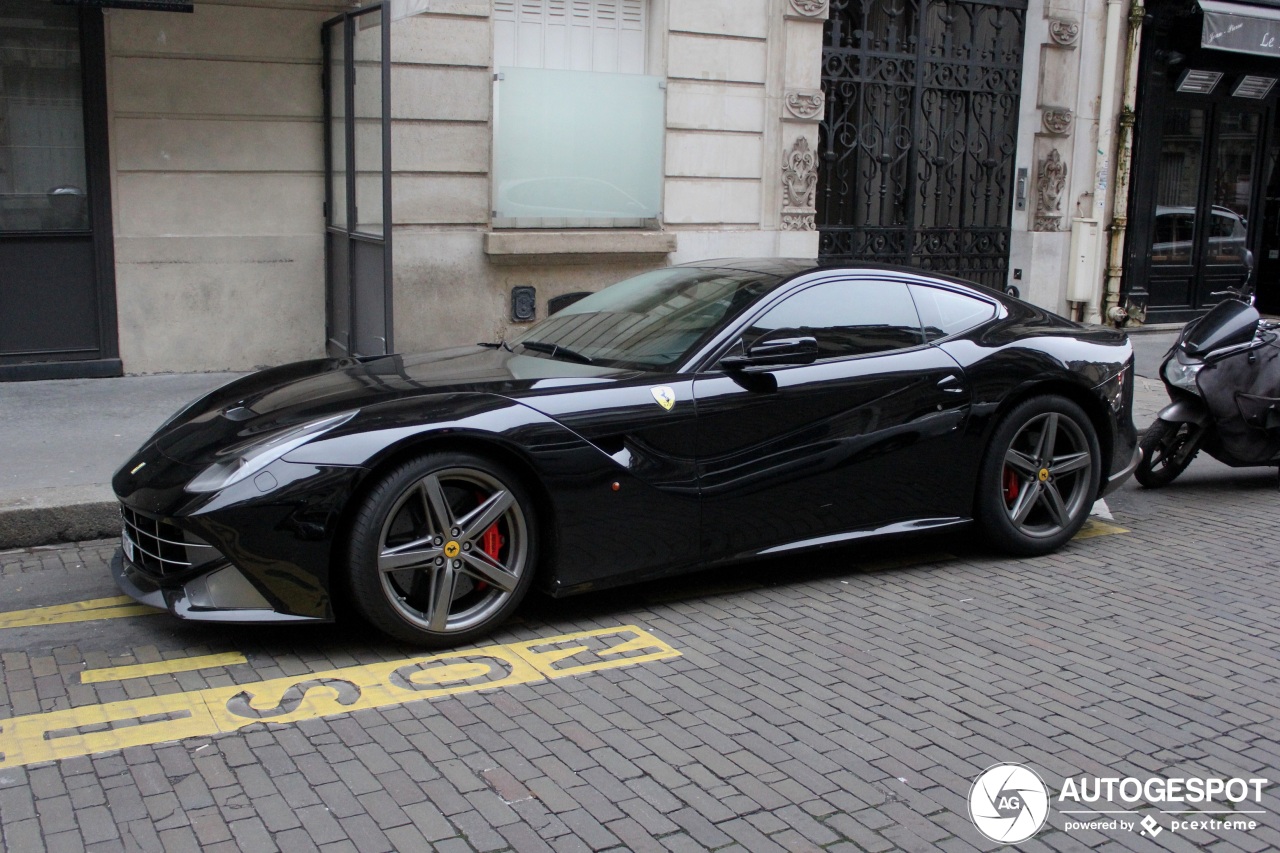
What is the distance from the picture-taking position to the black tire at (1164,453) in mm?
7996

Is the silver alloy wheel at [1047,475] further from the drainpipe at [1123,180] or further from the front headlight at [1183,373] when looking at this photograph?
the drainpipe at [1123,180]

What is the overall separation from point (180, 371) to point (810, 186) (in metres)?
5.96

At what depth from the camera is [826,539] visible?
5703 millimetres

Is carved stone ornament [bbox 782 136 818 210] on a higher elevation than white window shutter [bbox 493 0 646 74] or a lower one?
lower

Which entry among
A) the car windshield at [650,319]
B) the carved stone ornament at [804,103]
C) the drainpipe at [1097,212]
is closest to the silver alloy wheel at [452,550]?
the car windshield at [650,319]

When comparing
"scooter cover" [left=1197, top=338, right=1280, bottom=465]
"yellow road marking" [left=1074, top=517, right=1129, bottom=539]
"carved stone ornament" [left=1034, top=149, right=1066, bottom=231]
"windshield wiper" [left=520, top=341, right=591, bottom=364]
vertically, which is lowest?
"yellow road marking" [left=1074, top=517, right=1129, bottom=539]

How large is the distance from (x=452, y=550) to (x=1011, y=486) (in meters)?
2.94

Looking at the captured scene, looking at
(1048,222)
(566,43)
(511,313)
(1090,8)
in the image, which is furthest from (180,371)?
(1090,8)

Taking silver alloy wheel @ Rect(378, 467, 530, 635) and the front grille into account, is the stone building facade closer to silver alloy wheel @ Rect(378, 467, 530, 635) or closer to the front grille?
the front grille

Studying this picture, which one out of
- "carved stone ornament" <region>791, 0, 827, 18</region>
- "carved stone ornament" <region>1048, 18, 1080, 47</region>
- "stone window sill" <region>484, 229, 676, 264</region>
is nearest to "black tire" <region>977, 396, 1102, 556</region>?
"stone window sill" <region>484, 229, 676, 264</region>

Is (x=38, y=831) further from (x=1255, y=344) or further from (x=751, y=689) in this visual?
(x=1255, y=344)

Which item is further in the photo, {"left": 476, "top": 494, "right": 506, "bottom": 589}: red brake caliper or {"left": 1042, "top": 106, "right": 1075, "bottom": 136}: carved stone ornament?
{"left": 1042, "top": 106, "right": 1075, "bottom": 136}: carved stone ornament

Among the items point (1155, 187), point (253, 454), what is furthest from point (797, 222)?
point (253, 454)

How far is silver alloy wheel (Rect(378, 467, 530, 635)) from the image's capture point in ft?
15.5
